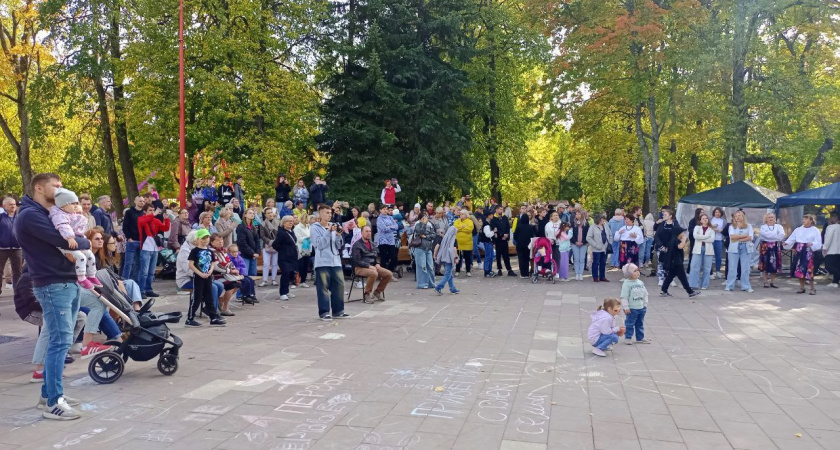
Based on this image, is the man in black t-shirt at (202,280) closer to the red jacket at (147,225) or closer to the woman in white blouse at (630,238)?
the red jacket at (147,225)

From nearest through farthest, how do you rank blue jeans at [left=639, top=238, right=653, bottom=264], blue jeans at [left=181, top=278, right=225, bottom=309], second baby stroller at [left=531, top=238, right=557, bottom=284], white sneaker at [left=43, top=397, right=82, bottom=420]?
white sneaker at [left=43, top=397, right=82, bottom=420] < blue jeans at [left=181, top=278, right=225, bottom=309] < second baby stroller at [left=531, top=238, right=557, bottom=284] < blue jeans at [left=639, top=238, right=653, bottom=264]

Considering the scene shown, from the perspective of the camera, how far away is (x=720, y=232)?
1591cm

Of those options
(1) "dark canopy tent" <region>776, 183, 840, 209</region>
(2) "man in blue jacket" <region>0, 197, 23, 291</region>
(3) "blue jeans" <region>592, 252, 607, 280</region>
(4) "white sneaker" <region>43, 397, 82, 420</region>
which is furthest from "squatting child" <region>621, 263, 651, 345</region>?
(1) "dark canopy tent" <region>776, 183, 840, 209</region>

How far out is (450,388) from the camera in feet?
20.5

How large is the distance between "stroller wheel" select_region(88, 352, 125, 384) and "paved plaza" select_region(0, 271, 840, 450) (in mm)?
98

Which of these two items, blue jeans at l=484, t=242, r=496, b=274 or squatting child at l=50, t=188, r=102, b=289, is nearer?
squatting child at l=50, t=188, r=102, b=289

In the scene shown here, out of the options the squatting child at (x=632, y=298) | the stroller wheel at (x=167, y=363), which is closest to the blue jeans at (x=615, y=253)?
the squatting child at (x=632, y=298)

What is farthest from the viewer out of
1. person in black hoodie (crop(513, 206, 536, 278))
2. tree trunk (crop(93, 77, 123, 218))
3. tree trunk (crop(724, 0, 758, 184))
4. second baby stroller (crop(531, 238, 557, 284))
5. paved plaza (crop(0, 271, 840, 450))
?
tree trunk (crop(93, 77, 123, 218))

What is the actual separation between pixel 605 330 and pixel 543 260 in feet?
27.6

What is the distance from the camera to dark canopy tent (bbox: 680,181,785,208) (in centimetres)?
1975

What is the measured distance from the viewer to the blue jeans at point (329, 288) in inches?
398

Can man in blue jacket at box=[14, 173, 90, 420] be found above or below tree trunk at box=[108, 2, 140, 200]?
below

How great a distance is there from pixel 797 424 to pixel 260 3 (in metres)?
24.4

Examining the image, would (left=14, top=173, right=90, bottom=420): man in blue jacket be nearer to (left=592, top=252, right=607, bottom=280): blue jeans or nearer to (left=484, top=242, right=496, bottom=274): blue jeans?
(left=484, top=242, right=496, bottom=274): blue jeans
